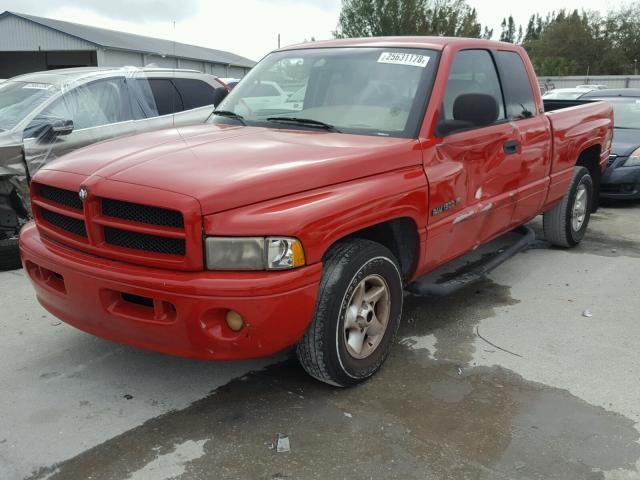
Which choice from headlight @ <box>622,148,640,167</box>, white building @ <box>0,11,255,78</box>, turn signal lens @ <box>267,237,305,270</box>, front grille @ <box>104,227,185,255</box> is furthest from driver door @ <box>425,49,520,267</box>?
white building @ <box>0,11,255,78</box>

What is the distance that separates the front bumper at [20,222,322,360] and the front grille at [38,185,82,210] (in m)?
0.25

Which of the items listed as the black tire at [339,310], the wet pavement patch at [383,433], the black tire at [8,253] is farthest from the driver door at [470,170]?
the black tire at [8,253]

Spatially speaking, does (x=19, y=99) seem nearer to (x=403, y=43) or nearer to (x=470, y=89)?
(x=403, y=43)

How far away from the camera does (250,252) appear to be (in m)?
2.70

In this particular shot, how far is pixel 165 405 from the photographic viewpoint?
10.4 ft

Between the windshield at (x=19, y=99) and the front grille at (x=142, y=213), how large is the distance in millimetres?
3438

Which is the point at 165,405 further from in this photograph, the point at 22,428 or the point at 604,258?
the point at 604,258

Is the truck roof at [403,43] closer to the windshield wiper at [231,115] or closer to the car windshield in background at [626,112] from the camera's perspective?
the windshield wiper at [231,115]

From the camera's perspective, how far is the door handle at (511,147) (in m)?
4.32

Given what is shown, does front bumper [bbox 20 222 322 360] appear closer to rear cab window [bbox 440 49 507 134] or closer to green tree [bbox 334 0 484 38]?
rear cab window [bbox 440 49 507 134]

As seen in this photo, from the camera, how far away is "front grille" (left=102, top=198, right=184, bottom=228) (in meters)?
2.72

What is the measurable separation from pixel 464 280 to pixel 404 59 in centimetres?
146

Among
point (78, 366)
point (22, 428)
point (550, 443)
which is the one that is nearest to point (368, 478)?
point (550, 443)

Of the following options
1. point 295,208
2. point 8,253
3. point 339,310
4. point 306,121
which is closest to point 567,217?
point 306,121
